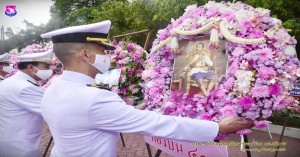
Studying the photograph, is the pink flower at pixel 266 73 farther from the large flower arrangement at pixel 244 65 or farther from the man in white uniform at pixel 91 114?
the man in white uniform at pixel 91 114

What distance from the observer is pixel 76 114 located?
2168 millimetres

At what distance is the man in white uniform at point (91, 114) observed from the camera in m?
2.14

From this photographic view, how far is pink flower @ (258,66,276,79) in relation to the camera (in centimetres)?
265

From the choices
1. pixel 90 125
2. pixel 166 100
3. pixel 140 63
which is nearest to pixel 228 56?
pixel 166 100

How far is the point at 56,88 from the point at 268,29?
7.06 feet

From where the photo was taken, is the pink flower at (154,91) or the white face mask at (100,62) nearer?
the white face mask at (100,62)

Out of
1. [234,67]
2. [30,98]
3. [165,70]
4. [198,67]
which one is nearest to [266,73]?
[234,67]

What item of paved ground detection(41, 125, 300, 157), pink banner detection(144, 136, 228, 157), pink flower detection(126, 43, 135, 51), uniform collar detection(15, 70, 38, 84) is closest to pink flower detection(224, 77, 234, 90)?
pink banner detection(144, 136, 228, 157)

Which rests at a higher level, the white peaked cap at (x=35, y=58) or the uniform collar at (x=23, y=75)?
the white peaked cap at (x=35, y=58)

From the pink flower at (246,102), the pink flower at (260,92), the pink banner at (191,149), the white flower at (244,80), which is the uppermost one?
the white flower at (244,80)

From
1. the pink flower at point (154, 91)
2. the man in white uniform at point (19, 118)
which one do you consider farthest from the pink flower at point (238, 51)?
the man in white uniform at point (19, 118)

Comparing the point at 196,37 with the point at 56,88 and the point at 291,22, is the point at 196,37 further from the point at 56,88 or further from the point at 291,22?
the point at 291,22

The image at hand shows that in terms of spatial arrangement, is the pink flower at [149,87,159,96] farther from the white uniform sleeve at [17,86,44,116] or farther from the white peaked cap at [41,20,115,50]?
the white uniform sleeve at [17,86,44,116]

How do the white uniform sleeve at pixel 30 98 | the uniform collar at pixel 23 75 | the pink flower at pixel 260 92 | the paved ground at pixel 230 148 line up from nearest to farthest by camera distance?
the pink flower at pixel 260 92 < the white uniform sleeve at pixel 30 98 < the uniform collar at pixel 23 75 < the paved ground at pixel 230 148
